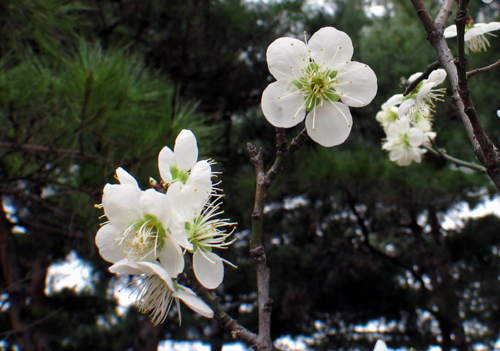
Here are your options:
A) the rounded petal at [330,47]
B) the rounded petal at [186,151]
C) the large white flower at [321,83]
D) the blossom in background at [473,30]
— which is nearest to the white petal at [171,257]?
the rounded petal at [186,151]

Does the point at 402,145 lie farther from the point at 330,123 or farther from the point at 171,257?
the point at 171,257

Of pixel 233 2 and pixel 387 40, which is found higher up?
pixel 233 2

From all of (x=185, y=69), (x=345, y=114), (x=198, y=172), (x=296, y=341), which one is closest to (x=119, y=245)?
→ (x=198, y=172)

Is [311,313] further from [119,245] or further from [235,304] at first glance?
[119,245]

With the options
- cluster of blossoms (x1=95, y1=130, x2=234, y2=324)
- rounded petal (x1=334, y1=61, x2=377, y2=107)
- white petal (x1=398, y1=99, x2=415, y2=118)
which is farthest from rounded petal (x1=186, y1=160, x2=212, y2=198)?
white petal (x1=398, y1=99, x2=415, y2=118)

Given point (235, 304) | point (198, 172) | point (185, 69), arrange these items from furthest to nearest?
point (235, 304), point (185, 69), point (198, 172)

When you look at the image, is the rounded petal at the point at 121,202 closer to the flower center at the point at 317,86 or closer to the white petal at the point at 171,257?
the white petal at the point at 171,257
